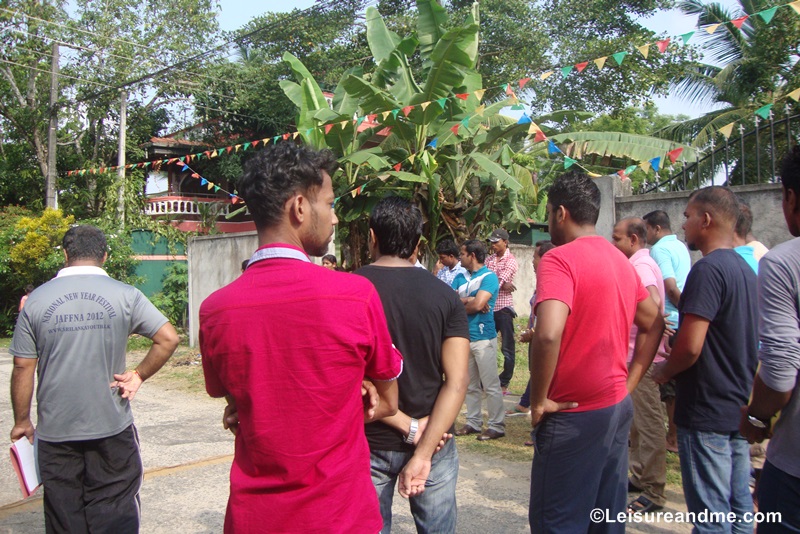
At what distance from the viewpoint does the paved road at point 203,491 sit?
4410 mm

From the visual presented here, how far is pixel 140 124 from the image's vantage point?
76.4ft

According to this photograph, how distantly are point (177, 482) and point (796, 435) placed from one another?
456cm

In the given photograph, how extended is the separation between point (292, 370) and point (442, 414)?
39.5 inches

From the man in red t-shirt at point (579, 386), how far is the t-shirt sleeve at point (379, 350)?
94 cm

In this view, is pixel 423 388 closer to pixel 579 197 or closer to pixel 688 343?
pixel 579 197

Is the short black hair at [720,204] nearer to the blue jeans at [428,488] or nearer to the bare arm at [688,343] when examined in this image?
the bare arm at [688,343]

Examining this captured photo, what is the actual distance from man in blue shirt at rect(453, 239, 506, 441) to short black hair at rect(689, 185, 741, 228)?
3067 millimetres

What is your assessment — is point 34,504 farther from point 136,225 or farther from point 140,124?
point 140,124

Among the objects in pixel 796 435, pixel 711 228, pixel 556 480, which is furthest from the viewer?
pixel 711 228

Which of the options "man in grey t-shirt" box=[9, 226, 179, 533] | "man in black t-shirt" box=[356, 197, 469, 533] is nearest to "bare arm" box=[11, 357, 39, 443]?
"man in grey t-shirt" box=[9, 226, 179, 533]

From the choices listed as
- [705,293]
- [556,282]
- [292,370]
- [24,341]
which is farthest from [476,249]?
[292,370]

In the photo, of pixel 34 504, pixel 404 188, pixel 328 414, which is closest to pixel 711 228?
pixel 328 414

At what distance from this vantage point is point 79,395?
10.8 feet

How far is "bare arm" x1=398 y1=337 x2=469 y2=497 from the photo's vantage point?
8.50ft
